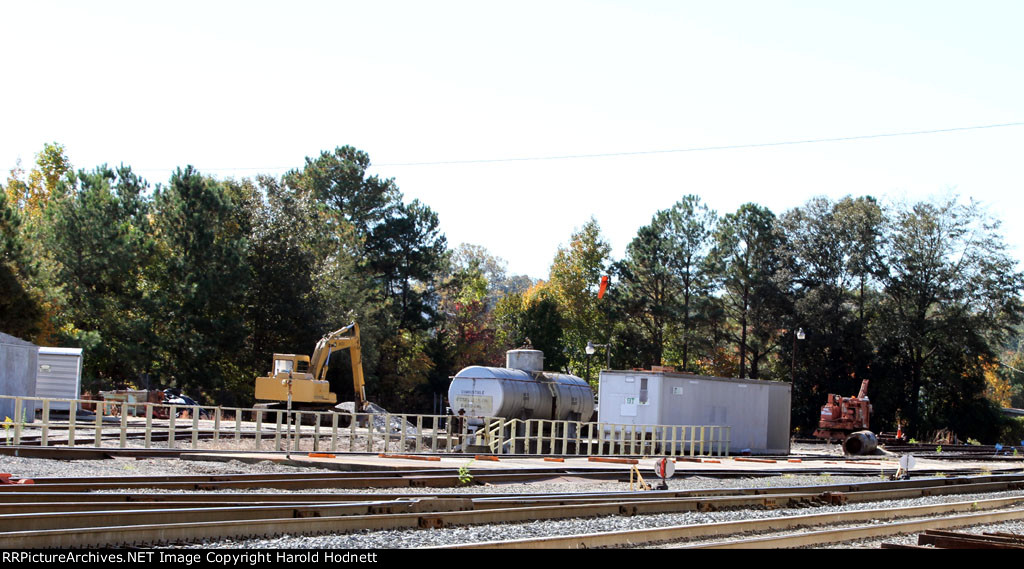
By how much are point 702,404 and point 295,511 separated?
975 inches

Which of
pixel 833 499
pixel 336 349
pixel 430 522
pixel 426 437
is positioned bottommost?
pixel 426 437

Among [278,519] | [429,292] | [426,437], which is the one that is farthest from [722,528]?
[429,292]

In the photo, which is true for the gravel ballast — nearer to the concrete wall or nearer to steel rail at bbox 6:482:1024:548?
steel rail at bbox 6:482:1024:548

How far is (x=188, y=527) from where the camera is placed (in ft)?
31.4

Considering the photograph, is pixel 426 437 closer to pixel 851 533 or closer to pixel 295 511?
pixel 295 511

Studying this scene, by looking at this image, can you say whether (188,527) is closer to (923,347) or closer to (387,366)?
(387,366)

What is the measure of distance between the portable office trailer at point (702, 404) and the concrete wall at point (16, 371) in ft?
61.4

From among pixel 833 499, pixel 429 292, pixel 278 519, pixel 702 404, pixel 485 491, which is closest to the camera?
pixel 278 519

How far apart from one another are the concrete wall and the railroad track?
68.5 feet

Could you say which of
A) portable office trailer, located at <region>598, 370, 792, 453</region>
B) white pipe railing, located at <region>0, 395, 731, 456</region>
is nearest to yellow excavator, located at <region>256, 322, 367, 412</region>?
white pipe railing, located at <region>0, 395, 731, 456</region>

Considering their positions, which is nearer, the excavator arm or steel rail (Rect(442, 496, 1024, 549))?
steel rail (Rect(442, 496, 1024, 549))

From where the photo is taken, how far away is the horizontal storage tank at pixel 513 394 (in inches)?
1313

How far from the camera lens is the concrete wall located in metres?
32.3

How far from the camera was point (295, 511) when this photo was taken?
36.2 feet
